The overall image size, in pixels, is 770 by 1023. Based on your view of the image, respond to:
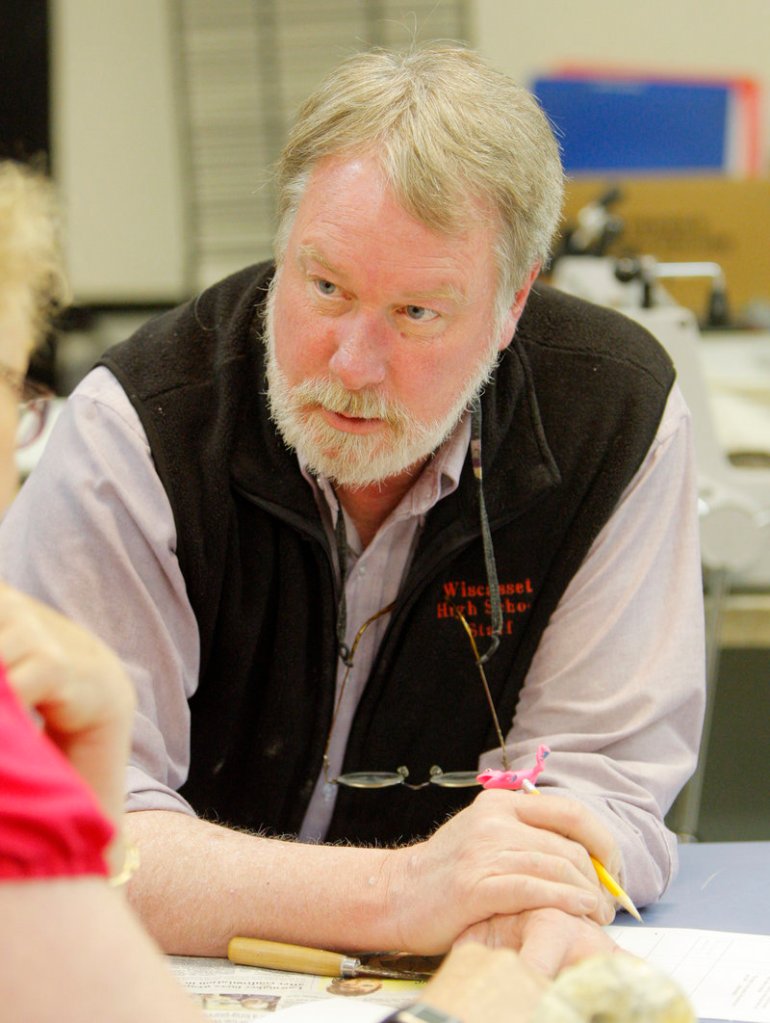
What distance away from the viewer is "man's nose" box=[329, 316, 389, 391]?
4.91 feet

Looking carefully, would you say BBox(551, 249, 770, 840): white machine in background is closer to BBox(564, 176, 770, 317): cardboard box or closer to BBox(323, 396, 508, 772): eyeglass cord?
BBox(323, 396, 508, 772): eyeglass cord

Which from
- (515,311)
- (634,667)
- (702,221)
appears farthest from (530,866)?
(702,221)

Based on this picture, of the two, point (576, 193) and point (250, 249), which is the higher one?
point (576, 193)

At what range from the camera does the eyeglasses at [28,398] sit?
82 cm

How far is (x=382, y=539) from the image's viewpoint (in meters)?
1.66

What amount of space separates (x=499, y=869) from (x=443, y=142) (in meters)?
0.79

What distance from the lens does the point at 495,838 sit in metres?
1.25

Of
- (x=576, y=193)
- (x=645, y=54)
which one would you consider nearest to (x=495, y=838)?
(x=576, y=193)

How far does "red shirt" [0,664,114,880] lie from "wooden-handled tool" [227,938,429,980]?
0.61 meters

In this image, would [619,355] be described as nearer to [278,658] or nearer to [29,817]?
[278,658]

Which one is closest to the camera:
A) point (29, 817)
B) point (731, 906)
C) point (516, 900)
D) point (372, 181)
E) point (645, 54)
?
point (29, 817)

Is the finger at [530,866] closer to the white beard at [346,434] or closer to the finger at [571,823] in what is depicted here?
the finger at [571,823]

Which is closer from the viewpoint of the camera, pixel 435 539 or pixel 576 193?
pixel 435 539

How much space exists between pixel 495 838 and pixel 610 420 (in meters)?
0.65
